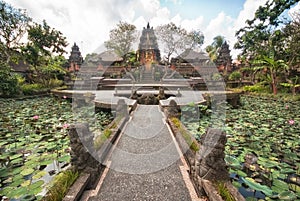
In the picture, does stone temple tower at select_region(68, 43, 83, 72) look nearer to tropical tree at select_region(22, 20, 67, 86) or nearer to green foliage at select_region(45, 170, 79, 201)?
tropical tree at select_region(22, 20, 67, 86)

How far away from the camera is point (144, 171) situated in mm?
2453

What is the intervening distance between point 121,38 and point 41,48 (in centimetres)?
1412

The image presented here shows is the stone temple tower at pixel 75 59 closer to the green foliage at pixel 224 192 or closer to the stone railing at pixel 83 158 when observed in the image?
the stone railing at pixel 83 158

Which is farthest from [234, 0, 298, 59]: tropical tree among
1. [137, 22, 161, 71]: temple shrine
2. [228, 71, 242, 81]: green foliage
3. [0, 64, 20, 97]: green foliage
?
[0, 64, 20, 97]: green foliage

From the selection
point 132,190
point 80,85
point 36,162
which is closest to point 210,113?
point 132,190

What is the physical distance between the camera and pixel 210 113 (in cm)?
617

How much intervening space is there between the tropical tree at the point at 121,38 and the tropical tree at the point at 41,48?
10.7 metres

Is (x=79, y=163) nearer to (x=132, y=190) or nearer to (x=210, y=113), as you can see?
(x=132, y=190)

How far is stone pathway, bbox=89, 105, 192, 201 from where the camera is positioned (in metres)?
1.96

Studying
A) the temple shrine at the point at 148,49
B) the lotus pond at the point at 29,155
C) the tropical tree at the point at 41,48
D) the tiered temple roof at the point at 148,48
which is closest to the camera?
the lotus pond at the point at 29,155

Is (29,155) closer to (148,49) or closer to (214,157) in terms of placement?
(214,157)

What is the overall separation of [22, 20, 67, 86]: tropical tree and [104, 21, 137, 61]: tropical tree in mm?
10696

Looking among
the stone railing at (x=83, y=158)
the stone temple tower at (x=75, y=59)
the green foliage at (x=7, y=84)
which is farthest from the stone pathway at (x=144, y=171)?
the stone temple tower at (x=75, y=59)

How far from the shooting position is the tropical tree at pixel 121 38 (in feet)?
85.5
